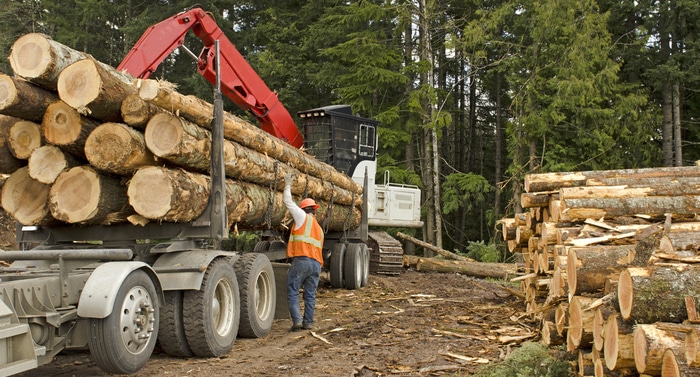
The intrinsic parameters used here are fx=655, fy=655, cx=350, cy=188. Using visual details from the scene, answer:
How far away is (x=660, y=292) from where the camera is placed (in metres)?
4.46

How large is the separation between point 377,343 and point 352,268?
18.4 feet

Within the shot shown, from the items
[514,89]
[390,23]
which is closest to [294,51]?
[390,23]

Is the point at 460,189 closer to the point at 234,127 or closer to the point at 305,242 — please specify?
the point at 305,242

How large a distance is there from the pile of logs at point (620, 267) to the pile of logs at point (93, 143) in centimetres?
403

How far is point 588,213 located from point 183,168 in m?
4.67

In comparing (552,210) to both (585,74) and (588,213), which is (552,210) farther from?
(585,74)

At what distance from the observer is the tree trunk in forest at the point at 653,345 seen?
164 inches

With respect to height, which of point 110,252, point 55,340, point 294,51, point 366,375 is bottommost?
point 366,375

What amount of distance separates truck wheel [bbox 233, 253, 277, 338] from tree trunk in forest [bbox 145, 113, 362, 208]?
1126 millimetres

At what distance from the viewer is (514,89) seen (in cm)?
2355

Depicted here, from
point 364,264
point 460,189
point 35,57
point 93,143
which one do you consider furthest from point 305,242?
point 460,189

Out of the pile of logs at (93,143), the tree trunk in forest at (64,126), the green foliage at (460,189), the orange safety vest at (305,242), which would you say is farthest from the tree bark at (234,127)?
the green foliage at (460,189)

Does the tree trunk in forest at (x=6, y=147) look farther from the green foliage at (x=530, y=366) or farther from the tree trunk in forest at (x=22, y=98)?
the green foliage at (x=530, y=366)

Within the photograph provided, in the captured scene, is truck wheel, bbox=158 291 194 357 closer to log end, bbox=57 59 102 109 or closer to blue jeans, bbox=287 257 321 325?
log end, bbox=57 59 102 109
